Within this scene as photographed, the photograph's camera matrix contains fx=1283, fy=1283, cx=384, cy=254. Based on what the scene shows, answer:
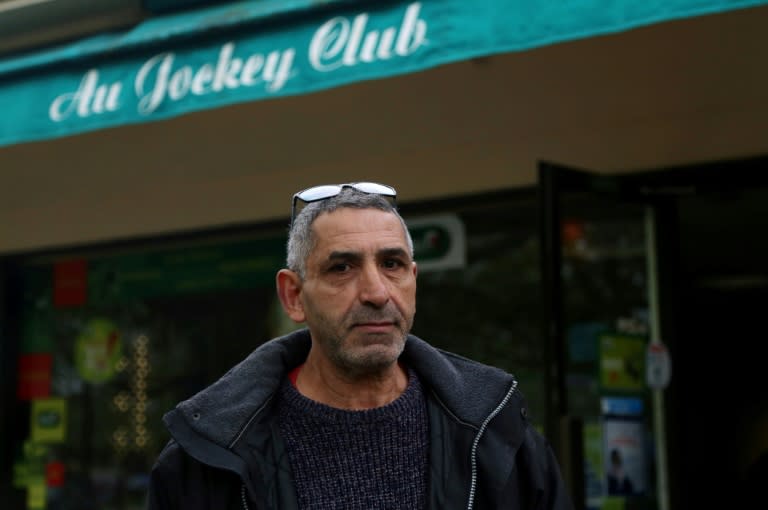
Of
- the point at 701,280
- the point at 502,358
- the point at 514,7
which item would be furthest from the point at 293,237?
the point at 701,280

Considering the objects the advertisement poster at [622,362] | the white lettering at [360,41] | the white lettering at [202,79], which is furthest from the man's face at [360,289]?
the advertisement poster at [622,362]

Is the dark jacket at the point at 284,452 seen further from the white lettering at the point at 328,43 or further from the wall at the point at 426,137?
the wall at the point at 426,137

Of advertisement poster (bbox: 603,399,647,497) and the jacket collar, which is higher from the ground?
advertisement poster (bbox: 603,399,647,497)

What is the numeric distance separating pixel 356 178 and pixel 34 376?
2.98 m

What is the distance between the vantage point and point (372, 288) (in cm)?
227

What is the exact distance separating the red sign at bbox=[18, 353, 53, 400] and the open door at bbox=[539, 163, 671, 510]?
4.02 meters

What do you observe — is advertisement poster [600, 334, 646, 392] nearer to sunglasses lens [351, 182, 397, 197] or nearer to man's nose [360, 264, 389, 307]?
sunglasses lens [351, 182, 397, 197]

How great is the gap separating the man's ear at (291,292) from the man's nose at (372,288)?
0.17m

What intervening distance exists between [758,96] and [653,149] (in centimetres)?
57

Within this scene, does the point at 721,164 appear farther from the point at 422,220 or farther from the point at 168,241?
the point at 168,241

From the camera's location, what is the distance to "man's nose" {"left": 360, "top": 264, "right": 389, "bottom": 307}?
7.44 ft

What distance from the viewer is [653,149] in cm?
632

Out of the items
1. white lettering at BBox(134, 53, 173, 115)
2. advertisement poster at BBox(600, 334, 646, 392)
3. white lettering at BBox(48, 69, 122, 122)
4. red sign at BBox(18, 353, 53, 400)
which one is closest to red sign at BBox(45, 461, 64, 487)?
red sign at BBox(18, 353, 53, 400)

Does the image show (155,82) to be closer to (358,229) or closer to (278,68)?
(278,68)
